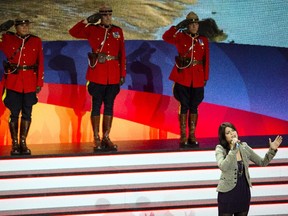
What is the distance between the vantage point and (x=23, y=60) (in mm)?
7910

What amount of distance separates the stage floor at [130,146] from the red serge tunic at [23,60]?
745 mm

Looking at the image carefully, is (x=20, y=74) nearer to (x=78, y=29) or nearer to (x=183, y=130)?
(x=78, y=29)

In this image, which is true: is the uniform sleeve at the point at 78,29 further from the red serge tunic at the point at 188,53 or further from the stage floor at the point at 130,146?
the stage floor at the point at 130,146

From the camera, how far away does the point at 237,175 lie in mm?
5789

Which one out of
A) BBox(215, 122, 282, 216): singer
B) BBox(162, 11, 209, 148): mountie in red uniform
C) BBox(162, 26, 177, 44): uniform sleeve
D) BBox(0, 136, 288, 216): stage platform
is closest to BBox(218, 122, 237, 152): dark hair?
BBox(215, 122, 282, 216): singer

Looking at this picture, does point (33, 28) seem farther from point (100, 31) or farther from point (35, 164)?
point (35, 164)

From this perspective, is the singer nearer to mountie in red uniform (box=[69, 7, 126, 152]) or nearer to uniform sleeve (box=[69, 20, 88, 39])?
mountie in red uniform (box=[69, 7, 126, 152])

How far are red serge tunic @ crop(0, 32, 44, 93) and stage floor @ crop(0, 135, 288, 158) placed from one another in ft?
2.44

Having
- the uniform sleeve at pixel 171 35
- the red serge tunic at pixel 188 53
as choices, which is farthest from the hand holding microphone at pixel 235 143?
the uniform sleeve at pixel 171 35

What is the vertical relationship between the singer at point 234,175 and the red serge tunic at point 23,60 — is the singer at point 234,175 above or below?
below

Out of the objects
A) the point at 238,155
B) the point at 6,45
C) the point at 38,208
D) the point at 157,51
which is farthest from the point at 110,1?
the point at 238,155

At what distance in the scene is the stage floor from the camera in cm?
776

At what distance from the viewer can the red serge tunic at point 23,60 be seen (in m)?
7.87

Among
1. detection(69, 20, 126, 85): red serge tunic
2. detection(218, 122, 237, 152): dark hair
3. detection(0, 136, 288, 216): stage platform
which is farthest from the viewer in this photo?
detection(69, 20, 126, 85): red serge tunic
